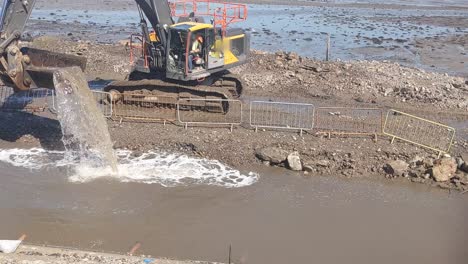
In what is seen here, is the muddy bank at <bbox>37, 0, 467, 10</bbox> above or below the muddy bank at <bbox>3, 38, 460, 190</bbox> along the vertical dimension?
above

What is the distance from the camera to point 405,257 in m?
9.32

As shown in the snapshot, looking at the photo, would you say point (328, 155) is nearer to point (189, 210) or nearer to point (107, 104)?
point (189, 210)

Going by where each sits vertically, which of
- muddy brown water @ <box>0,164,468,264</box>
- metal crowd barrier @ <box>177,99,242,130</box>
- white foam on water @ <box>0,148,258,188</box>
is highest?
metal crowd barrier @ <box>177,99,242,130</box>

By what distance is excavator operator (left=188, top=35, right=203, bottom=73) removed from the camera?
14.3 m

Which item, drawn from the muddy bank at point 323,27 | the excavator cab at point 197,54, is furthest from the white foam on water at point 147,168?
the muddy bank at point 323,27

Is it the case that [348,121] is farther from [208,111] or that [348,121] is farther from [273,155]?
[208,111]

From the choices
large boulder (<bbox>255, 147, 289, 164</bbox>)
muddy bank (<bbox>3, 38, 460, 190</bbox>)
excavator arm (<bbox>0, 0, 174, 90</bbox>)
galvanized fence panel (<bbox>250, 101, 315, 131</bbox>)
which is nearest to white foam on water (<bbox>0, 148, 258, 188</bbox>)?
muddy bank (<bbox>3, 38, 460, 190</bbox>)

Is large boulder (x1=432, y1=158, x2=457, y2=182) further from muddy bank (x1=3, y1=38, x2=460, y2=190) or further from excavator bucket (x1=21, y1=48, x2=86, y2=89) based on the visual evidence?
excavator bucket (x1=21, y1=48, x2=86, y2=89)

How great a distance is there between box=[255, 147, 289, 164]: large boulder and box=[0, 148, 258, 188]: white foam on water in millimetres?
612

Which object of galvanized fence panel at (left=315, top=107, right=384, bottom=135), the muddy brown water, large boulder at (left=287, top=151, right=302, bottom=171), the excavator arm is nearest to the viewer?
the muddy brown water

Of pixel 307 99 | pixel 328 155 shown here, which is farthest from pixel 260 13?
→ pixel 328 155

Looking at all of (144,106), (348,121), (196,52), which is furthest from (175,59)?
(348,121)

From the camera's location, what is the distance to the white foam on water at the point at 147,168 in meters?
11.9

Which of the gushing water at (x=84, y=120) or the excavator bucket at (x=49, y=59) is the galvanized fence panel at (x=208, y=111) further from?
the excavator bucket at (x=49, y=59)
